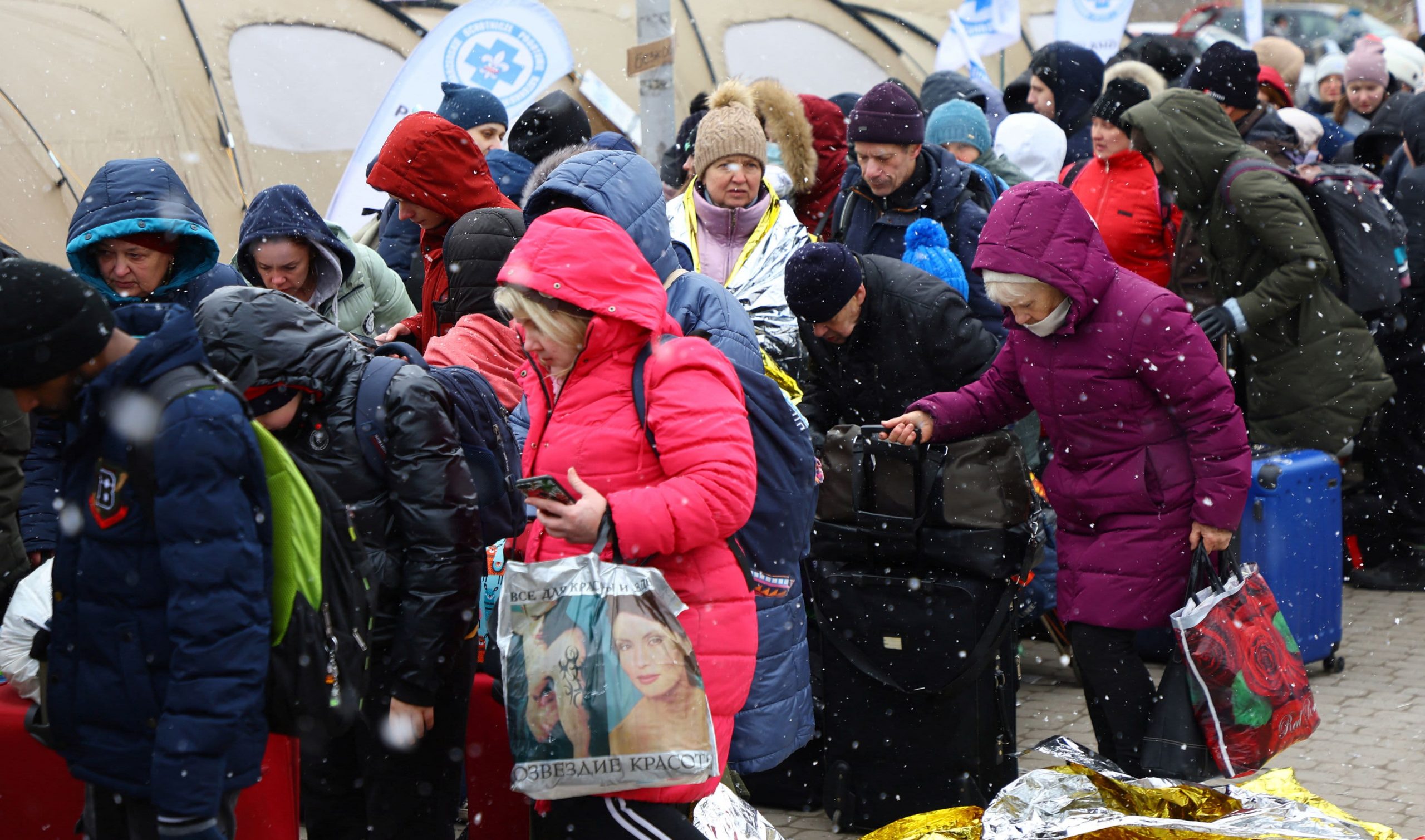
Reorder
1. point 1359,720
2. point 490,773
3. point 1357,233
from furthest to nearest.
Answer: point 1357,233
point 1359,720
point 490,773

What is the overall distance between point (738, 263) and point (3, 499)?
2.48 meters

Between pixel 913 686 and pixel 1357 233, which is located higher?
pixel 1357 233

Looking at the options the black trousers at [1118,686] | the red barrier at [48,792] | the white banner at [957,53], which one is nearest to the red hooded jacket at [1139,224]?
the black trousers at [1118,686]

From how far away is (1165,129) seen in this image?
549 centimetres

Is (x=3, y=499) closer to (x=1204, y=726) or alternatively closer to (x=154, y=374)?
(x=154, y=374)

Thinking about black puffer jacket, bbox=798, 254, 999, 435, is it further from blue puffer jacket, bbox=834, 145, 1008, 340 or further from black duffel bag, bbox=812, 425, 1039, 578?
blue puffer jacket, bbox=834, 145, 1008, 340

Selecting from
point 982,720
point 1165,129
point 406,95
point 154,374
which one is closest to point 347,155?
point 406,95

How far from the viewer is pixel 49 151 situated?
7586 millimetres

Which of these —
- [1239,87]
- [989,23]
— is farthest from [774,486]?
[989,23]

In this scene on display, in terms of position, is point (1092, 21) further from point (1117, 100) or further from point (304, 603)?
point (304, 603)

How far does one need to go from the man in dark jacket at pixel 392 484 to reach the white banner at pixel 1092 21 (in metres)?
10.0

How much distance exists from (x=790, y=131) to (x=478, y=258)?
2675mm

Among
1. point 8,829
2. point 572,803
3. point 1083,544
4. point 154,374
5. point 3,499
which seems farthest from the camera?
point 1083,544

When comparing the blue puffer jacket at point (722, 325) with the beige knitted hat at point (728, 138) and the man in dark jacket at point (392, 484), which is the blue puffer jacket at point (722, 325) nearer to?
the man in dark jacket at point (392, 484)
